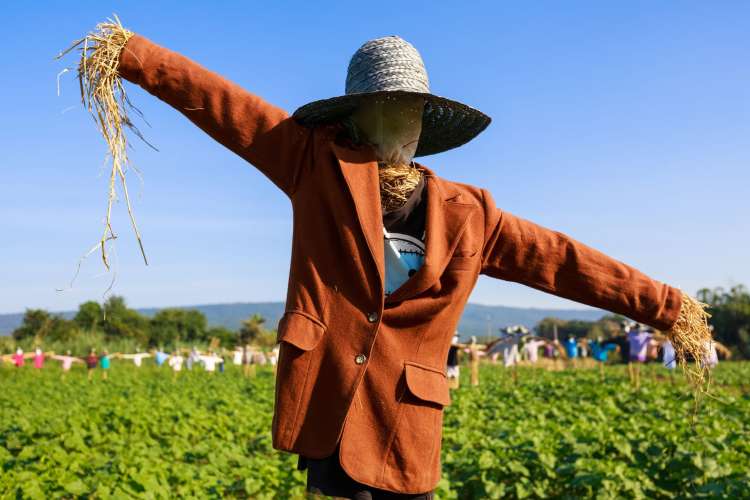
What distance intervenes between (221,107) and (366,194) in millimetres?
471

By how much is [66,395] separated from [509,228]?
1413cm

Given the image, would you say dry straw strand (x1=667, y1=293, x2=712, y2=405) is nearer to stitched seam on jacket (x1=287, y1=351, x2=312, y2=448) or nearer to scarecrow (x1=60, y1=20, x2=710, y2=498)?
scarecrow (x1=60, y1=20, x2=710, y2=498)

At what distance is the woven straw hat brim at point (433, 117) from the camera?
2.17m

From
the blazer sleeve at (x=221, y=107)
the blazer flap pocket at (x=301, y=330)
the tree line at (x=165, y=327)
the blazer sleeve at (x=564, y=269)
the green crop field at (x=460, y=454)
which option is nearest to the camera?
the blazer flap pocket at (x=301, y=330)

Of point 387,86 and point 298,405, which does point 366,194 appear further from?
point 298,405

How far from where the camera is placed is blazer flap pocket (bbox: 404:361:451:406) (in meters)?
2.05

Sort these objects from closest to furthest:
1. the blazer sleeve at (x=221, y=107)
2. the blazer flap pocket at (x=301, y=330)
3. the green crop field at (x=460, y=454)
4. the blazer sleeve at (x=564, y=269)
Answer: the blazer flap pocket at (x=301, y=330) < the blazer sleeve at (x=221, y=107) < the blazer sleeve at (x=564, y=269) < the green crop field at (x=460, y=454)

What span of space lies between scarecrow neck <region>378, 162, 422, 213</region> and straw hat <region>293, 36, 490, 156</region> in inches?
8.1

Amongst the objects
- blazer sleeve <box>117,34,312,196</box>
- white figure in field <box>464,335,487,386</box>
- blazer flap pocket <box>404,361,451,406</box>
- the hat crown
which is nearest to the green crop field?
blazer flap pocket <box>404,361,451,406</box>

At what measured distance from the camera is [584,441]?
6367 millimetres

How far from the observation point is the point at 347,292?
2037 mm

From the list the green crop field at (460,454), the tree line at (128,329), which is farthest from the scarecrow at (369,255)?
the tree line at (128,329)

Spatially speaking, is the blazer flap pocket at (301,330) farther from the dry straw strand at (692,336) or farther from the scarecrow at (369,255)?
the dry straw strand at (692,336)

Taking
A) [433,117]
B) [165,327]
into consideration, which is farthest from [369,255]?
[165,327]
